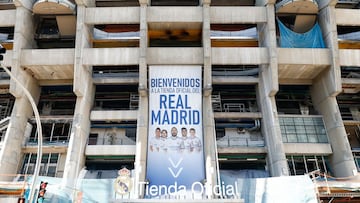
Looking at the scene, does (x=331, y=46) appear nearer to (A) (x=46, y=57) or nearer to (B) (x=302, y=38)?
(B) (x=302, y=38)

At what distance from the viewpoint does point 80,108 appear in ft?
84.6

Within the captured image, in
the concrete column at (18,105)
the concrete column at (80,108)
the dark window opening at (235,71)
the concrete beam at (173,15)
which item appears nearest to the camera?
the concrete column at (80,108)

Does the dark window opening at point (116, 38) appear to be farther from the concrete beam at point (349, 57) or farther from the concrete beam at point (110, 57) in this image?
the concrete beam at point (349, 57)

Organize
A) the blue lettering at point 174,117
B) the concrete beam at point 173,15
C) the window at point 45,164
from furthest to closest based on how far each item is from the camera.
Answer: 1. the concrete beam at point 173,15
2. the window at point 45,164
3. the blue lettering at point 174,117

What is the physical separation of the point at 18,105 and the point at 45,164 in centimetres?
586

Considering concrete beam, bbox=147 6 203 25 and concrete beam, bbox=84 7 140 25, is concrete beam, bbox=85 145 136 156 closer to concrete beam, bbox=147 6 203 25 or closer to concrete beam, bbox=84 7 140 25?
concrete beam, bbox=84 7 140 25

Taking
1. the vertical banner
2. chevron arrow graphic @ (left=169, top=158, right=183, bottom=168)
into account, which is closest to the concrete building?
the vertical banner

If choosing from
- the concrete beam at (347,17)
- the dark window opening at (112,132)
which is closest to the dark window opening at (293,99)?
the concrete beam at (347,17)

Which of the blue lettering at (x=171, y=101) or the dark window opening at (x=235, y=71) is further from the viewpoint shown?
the dark window opening at (x=235, y=71)

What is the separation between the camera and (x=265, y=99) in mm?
26656

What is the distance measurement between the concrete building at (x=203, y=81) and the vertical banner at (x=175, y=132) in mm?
719

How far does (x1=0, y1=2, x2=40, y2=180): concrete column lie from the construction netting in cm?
2399

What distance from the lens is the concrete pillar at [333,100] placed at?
2448cm

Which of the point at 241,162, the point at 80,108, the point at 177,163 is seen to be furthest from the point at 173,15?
the point at 241,162
